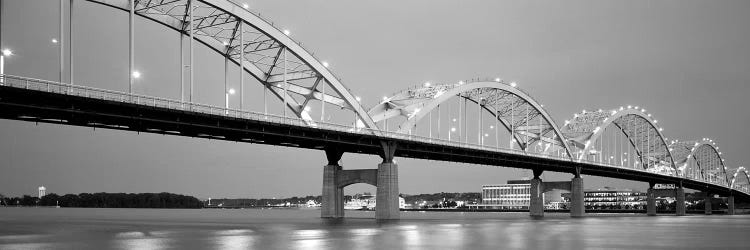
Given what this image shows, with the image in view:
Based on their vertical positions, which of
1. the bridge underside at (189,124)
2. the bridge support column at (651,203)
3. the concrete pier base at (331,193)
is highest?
the bridge underside at (189,124)

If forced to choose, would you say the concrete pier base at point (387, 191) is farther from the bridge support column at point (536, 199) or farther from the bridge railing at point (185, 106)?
the bridge support column at point (536, 199)

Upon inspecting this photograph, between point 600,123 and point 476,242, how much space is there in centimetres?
11478

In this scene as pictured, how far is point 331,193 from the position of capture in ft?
297

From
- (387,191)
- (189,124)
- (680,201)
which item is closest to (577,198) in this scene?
(680,201)

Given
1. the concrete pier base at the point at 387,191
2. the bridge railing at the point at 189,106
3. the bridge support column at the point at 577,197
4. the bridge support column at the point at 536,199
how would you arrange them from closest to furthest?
the bridge railing at the point at 189,106 < the concrete pier base at the point at 387,191 < the bridge support column at the point at 536,199 < the bridge support column at the point at 577,197

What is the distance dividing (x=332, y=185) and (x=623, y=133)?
333 feet

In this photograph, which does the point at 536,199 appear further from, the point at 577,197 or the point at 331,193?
the point at 331,193

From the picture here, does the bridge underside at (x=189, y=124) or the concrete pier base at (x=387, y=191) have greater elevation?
the bridge underside at (x=189, y=124)

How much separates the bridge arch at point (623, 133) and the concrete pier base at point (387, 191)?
64065mm

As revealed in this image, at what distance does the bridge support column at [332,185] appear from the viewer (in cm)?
9006

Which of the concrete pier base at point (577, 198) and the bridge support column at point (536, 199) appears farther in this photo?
the concrete pier base at point (577, 198)

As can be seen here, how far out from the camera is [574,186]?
5384 inches

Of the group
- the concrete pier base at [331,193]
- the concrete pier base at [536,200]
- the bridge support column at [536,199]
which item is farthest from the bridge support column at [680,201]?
the concrete pier base at [331,193]

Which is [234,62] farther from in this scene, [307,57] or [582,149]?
[582,149]
